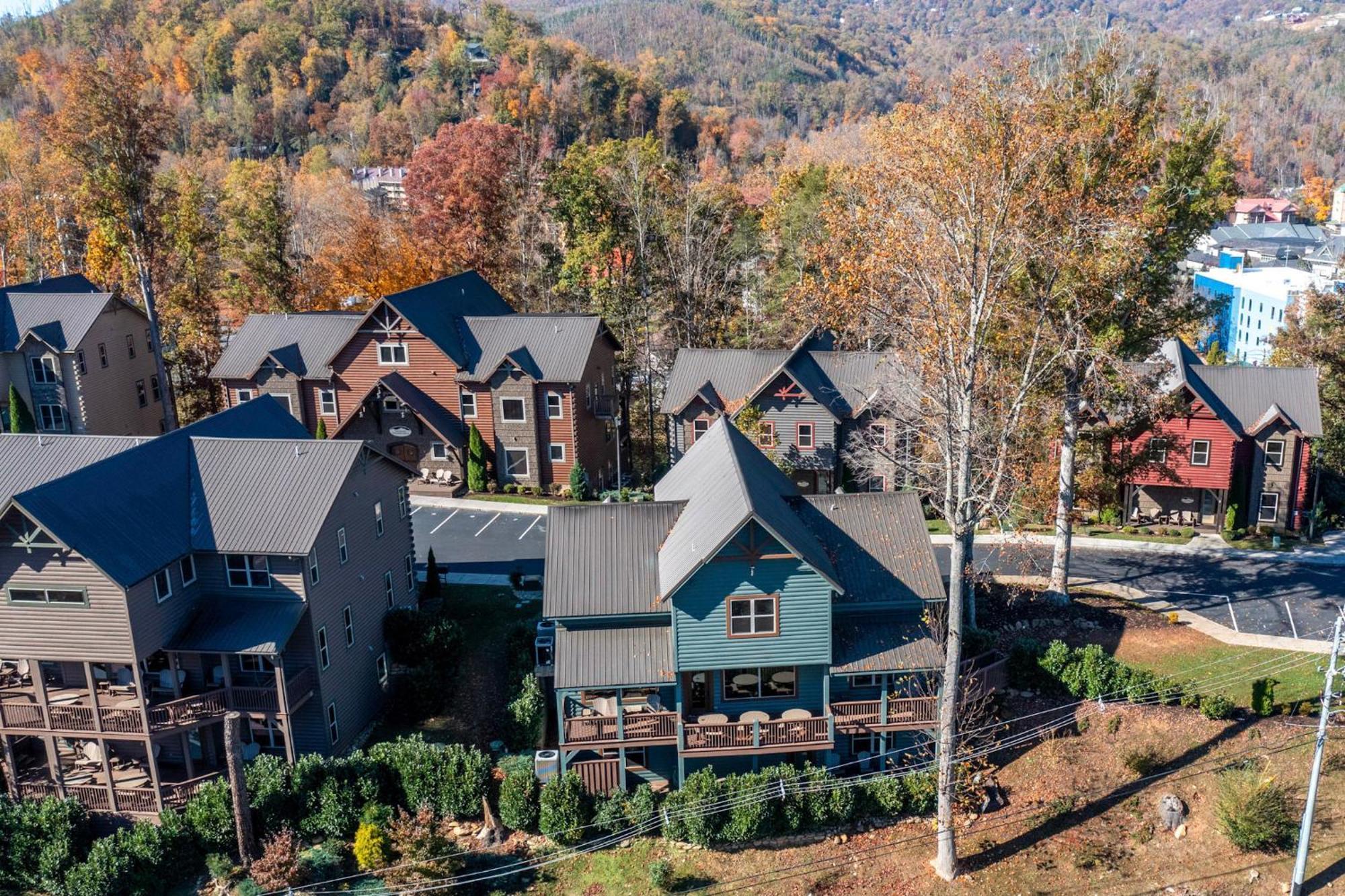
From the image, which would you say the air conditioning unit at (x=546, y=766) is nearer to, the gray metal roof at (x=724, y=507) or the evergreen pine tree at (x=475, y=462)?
the gray metal roof at (x=724, y=507)

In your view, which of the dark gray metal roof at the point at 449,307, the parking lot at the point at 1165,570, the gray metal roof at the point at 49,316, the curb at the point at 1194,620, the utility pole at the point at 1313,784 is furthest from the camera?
the gray metal roof at the point at 49,316

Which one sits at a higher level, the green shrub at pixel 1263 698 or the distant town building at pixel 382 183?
the distant town building at pixel 382 183

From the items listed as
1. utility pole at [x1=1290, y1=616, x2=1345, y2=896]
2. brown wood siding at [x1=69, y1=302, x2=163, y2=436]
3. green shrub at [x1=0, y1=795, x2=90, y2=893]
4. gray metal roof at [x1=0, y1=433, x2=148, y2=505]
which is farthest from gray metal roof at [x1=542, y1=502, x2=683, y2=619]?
brown wood siding at [x1=69, y1=302, x2=163, y2=436]

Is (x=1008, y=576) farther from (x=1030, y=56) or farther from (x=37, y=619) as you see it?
(x=37, y=619)

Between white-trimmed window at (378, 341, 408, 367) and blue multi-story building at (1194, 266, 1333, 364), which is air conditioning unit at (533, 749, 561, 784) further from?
blue multi-story building at (1194, 266, 1333, 364)

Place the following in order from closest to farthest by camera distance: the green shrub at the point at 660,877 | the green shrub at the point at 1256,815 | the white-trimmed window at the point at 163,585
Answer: the green shrub at the point at 1256,815
the green shrub at the point at 660,877
the white-trimmed window at the point at 163,585

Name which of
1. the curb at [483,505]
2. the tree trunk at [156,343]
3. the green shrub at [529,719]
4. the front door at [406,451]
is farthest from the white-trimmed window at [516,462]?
the green shrub at [529,719]
